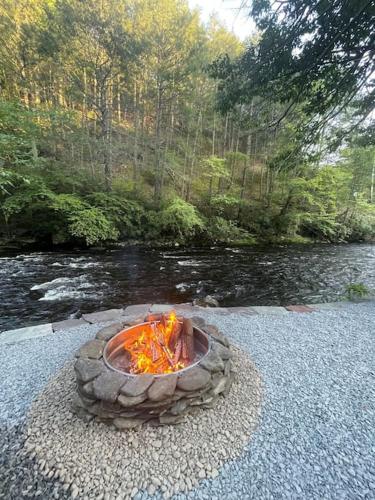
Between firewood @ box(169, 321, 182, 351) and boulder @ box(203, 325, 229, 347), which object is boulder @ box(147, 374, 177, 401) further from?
boulder @ box(203, 325, 229, 347)

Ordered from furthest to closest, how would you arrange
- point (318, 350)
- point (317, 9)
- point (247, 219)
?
point (247, 219), point (317, 9), point (318, 350)

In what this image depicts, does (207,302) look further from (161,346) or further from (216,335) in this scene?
(161,346)

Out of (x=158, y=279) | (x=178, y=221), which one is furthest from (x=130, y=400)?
(x=178, y=221)

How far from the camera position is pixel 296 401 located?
1863 mm

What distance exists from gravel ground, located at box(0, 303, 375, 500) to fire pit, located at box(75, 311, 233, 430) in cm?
41

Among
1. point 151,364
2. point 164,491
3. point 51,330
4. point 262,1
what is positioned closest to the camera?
point 164,491

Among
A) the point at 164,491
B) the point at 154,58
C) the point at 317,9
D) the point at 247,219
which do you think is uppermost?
the point at 154,58

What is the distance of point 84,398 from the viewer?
1648 millimetres

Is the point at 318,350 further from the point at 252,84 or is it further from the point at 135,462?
the point at 252,84

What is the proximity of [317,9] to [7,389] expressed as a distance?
19.8ft

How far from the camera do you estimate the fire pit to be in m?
1.57

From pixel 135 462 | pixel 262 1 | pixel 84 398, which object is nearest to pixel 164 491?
pixel 135 462

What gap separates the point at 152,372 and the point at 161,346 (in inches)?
11.0

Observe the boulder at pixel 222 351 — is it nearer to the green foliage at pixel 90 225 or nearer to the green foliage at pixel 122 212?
the green foliage at pixel 90 225
